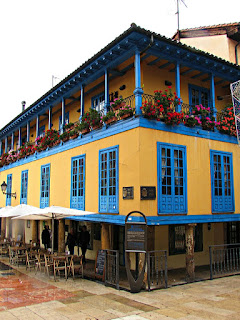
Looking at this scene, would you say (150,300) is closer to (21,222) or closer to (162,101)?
(162,101)

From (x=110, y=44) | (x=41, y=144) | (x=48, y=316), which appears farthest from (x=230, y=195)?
(x=41, y=144)

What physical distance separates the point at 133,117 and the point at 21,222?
16896mm

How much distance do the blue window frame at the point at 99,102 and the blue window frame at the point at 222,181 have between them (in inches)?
206

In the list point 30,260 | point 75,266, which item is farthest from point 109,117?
point 30,260

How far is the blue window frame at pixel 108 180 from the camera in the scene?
446 inches

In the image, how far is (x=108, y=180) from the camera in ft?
38.4

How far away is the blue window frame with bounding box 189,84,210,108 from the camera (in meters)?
14.1

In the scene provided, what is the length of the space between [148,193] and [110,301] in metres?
3.31

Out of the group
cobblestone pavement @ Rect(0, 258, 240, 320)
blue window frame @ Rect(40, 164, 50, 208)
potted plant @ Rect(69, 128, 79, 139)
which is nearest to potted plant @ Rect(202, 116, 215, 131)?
potted plant @ Rect(69, 128, 79, 139)

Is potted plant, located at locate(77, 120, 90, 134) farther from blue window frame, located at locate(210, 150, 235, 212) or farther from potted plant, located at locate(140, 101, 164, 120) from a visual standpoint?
blue window frame, located at locate(210, 150, 235, 212)

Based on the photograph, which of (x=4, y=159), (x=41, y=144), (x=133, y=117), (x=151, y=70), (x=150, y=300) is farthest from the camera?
(x=4, y=159)

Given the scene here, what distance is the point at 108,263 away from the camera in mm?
10766

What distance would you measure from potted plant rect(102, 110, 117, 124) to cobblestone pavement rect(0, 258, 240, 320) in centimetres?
565

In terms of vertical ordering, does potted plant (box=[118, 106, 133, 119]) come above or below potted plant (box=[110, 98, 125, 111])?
below
